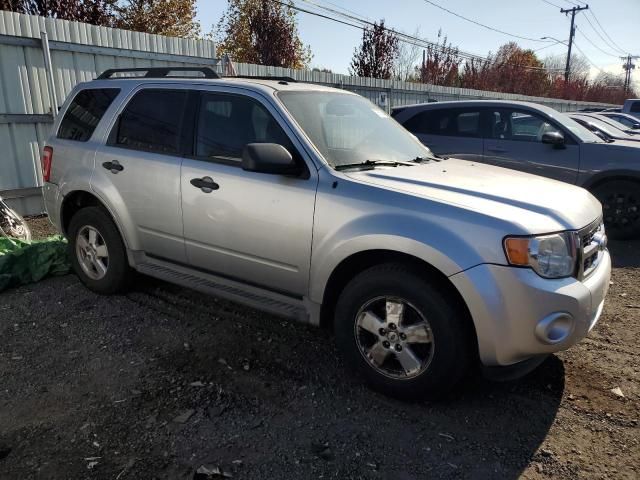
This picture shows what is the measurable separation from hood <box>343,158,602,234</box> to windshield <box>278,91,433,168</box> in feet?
0.76

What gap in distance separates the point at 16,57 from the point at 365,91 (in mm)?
8957

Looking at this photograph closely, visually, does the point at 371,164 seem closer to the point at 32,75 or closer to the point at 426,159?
the point at 426,159

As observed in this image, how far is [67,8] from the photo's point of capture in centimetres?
1459

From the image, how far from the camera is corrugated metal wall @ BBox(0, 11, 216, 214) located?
22.7 feet

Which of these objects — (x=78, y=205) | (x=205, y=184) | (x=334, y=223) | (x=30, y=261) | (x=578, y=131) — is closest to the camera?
(x=334, y=223)

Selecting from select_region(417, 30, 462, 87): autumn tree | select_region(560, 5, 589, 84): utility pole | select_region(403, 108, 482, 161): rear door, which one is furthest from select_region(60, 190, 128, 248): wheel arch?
select_region(560, 5, 589, 84): utility pole

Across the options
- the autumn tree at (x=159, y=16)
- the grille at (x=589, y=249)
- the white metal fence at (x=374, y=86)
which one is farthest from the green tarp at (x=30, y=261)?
the autumn tree at (x=159, y=16)

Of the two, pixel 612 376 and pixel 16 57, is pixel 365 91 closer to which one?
pixel 16 57

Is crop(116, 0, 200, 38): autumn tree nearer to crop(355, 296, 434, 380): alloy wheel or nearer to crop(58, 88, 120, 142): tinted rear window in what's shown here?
crop(58, 88, 120, 142): tinted rear window

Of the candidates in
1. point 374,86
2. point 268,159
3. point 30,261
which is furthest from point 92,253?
point 374,86

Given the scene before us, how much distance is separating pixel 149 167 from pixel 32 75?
4.49 metres

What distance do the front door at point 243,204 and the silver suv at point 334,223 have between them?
1 cm

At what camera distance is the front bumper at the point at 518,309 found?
2592 mm

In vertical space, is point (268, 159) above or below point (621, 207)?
above
